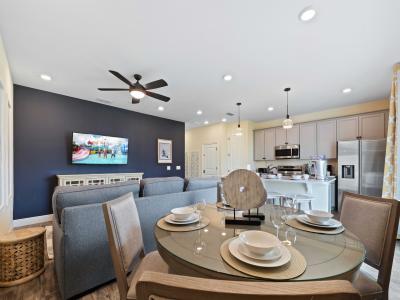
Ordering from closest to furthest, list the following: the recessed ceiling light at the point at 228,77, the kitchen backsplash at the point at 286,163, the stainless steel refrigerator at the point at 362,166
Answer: the recessed ceiling light at the point at 228,77, the stainless steel refrigerator at the point at 362,166, the kitchen backsplash at the point at 286,163

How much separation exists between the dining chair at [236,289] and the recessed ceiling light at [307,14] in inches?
90.7

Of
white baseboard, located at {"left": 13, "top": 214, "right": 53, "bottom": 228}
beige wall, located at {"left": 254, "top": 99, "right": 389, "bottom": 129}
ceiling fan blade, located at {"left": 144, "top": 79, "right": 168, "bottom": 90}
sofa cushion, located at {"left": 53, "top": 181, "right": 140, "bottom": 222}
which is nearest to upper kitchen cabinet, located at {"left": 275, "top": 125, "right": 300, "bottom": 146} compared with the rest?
beige wall, located at {"left": 254, "top": 99, "right": 389, "bottom": 129}

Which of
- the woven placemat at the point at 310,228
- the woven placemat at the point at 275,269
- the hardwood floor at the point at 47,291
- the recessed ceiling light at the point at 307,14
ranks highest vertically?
the recessed ceiling light at the point at 307,14

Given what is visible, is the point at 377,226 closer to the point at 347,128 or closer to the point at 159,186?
the point at 159,186

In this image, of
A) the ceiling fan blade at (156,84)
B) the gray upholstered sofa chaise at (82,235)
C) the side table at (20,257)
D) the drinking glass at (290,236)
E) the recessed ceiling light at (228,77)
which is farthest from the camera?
the recessed ceiling light at (228,77)

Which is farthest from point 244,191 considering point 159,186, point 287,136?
point 287,136

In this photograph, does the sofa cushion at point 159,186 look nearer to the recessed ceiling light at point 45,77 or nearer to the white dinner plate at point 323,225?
the white dinner plate at point 323,225

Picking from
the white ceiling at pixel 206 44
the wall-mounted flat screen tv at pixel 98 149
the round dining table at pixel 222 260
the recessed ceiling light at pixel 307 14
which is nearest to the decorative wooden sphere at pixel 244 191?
the round dining table at pixel 222 260

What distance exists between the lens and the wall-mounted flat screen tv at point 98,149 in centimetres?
426

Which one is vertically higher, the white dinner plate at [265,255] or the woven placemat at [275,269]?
the white dinner plate at [265,255]

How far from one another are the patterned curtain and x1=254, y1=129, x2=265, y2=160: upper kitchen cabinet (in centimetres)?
354

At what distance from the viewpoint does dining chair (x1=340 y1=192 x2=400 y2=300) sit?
42.1 inches

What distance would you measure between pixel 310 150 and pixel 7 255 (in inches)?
244

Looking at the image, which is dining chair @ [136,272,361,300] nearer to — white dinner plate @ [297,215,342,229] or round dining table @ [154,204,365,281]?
round dining table @ [154,204,365,281]
